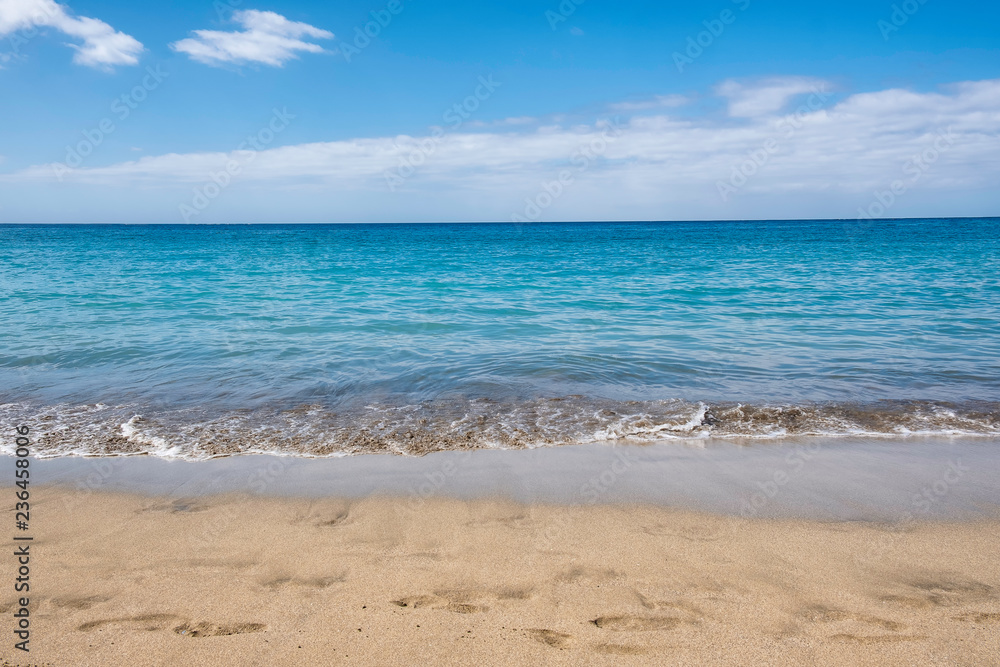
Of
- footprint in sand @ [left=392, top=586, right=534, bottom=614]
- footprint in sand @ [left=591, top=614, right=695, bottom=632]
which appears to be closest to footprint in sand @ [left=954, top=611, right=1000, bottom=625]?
footprint in sand @ [left=591, top=614, right=695, bottom=632]

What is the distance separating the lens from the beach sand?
2785 millimetres

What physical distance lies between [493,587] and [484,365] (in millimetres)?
5680

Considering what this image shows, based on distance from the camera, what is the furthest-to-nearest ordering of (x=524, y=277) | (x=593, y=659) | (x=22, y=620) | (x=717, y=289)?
(x=524, y=277) < (x=717, y=289) < (x=22, y=620) < (x=593, y=659)

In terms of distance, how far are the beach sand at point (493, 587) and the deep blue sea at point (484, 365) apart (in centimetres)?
174

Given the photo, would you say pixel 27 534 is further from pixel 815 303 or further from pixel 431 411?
pixel 815 303

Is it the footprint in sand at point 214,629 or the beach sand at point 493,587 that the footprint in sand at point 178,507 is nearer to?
the beach sand at point 493,587

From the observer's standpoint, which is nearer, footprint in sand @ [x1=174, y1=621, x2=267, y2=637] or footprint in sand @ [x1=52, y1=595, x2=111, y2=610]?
footprint in sand @ [x1=174, y1=621, x2=267, y2=637]

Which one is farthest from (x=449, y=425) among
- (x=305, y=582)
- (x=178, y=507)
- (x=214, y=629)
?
(x=214, y=629)

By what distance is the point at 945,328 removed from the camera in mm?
11180

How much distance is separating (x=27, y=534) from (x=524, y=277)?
772 inches

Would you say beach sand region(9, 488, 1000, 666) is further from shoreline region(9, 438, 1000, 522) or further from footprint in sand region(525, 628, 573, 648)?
shoreline region(9, 438, 1000, 522)

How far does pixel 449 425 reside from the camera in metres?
6.35

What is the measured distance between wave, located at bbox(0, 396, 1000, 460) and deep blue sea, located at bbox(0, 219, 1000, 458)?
3 cm

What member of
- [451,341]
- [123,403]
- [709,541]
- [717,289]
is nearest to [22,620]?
[709,541]
